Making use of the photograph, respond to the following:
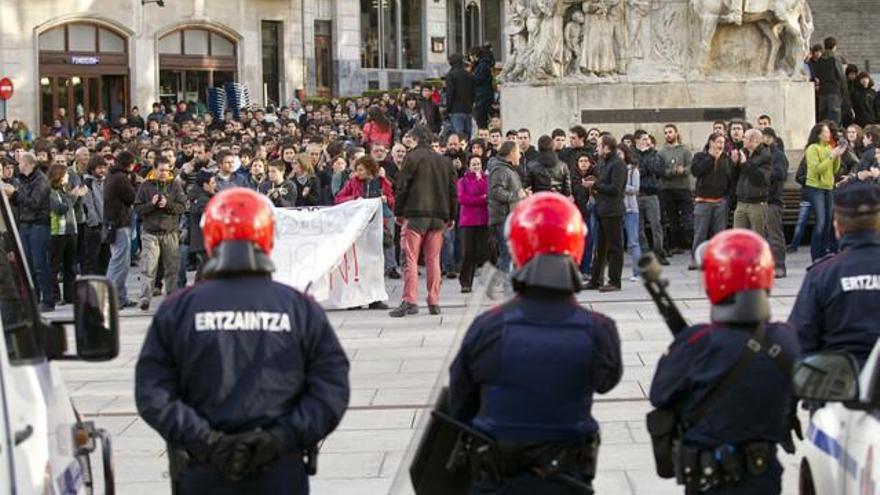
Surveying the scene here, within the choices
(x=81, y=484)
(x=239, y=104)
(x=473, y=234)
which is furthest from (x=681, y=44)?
(x=239, y=104)

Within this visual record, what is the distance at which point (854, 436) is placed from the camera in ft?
18.9

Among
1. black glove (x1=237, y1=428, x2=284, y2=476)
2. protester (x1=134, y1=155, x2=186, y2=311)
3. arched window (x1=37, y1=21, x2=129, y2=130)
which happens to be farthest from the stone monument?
arched window (x1=37, y1=21, x2=129, y2=130)

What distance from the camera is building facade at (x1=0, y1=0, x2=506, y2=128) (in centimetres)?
4572

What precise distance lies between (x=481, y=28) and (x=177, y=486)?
58.5m

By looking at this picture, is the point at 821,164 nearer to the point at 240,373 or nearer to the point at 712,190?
the point at 712,190

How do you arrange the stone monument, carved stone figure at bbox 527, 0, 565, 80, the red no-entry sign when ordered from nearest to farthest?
1. the stone monument
2. carved stone figure at bbox 527, 0, 565, 80
3. the red no-entry sign

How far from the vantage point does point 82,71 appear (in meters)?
46.7

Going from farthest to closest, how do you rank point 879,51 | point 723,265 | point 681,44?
1. point 879,51
2. point 681,44
3. point 723,265

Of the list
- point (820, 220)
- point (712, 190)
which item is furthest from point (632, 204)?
point (820, 220)

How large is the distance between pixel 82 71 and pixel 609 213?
31.2m

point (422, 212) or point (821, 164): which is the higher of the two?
point (821, 164)

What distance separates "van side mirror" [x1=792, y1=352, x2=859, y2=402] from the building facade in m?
41.0

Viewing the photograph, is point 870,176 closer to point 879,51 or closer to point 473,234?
point 473,234

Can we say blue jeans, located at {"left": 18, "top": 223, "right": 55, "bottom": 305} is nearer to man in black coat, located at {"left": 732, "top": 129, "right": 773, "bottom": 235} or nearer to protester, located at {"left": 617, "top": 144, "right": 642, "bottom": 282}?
protester, located at {"left": 617, "top": 144, "right": 642, "bottom": 282}
